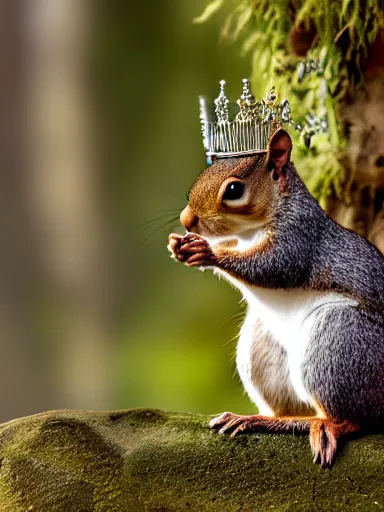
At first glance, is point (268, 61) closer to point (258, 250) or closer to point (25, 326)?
point (258, 250)

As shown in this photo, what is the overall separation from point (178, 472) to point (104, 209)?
1189mm

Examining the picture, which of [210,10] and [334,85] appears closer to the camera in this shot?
[334,85]

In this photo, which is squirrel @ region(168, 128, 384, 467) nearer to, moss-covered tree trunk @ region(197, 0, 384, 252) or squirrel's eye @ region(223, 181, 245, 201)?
squirrel's eye @ region(223, 181, 245, 201)

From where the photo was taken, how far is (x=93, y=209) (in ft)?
7.82

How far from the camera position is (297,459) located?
1.33 metres

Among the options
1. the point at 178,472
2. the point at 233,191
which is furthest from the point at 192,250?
the point at 178,472

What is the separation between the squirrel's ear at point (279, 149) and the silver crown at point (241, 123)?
0.02 meters

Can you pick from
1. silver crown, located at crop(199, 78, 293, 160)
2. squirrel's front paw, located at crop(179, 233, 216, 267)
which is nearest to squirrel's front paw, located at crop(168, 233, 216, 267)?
squirrel's front paw, located at crop(179, 233, 216, 267)

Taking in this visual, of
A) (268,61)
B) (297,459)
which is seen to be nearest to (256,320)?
(297,459)

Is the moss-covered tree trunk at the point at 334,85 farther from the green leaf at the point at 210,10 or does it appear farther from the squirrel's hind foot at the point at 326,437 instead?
the squirrel's hind foot at the point at 326,437

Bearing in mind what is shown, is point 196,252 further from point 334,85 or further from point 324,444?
point 334,85

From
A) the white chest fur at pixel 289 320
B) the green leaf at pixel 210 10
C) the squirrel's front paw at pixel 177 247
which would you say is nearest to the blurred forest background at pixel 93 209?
the green leaf at pixel 210 10

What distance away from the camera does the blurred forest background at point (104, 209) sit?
7.29 feet

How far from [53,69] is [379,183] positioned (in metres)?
1.09
